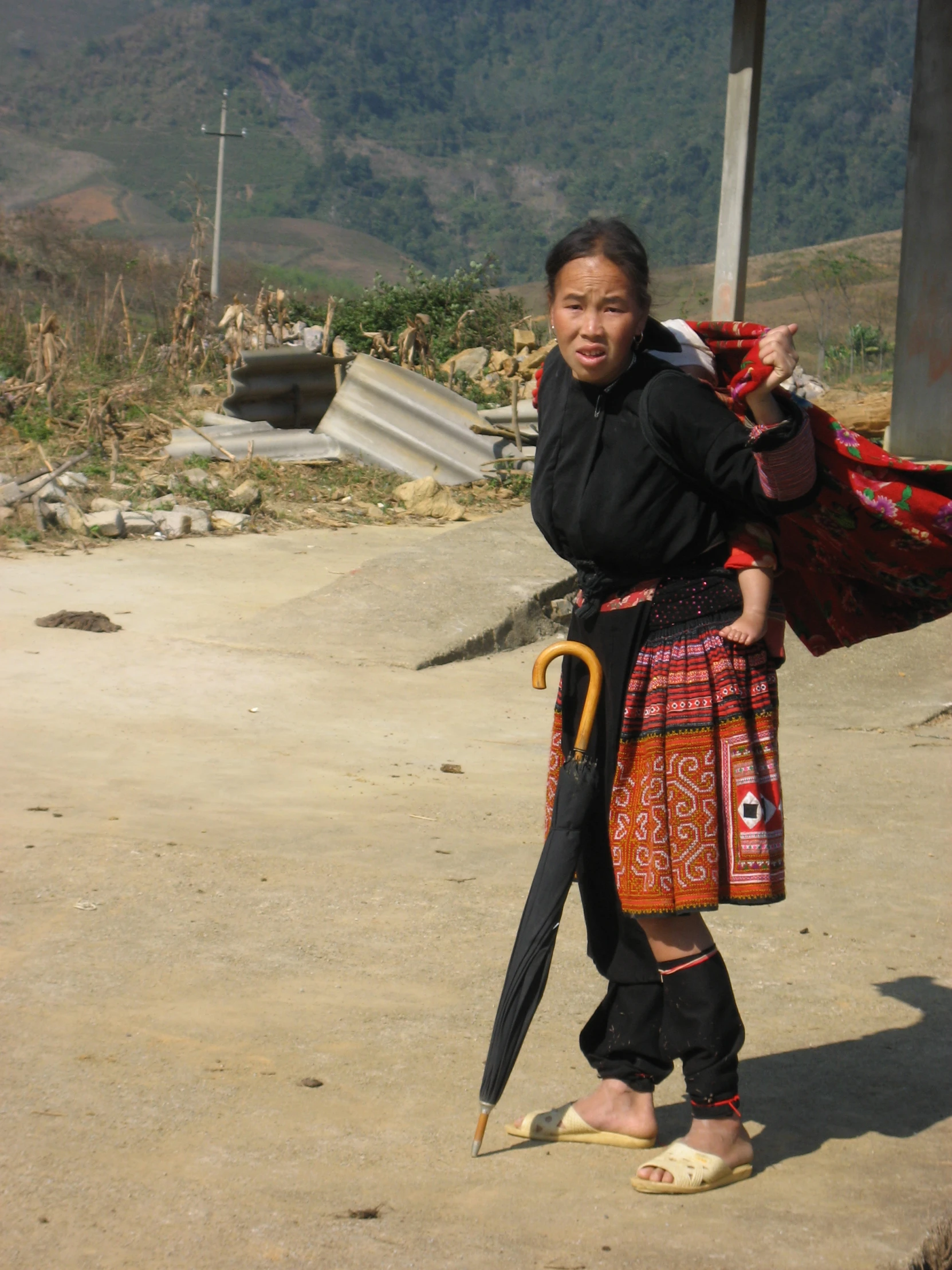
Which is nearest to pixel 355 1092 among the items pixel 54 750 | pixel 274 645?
pixel 54 750

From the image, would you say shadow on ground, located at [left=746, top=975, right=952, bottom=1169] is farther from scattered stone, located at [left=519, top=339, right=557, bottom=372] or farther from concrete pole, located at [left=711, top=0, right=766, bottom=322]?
scattered stone, located at [left=519, top=339, right=557, bottom=372]

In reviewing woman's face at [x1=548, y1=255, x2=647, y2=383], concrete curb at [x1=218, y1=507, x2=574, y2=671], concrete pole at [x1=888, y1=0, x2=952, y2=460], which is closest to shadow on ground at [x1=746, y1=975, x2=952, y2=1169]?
woman's face at [x1=548, y1=255, x2=647, y2=383]

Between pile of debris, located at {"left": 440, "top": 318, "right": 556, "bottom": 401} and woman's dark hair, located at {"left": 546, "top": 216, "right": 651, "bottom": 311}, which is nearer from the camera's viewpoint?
woman's dark hair, located at {"left": 546, "top": 216, "right": 651, "bottom": 311}

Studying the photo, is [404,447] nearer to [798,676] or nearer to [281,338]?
[281,338]

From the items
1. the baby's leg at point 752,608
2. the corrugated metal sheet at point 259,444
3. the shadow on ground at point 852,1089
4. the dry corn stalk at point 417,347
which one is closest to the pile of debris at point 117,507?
the corrugated metal sheet at point 259,444

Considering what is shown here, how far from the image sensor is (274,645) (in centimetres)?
609

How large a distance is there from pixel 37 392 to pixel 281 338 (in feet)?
11.0

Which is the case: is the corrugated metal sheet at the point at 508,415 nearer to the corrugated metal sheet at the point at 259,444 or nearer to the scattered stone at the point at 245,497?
the corrugated metal sheet at the point at 259,444

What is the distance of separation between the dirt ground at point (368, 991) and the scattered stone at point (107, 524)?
2586 millimetres

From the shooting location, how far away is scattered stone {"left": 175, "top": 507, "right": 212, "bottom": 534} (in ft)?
28.2

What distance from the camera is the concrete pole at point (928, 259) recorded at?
7.20 meters

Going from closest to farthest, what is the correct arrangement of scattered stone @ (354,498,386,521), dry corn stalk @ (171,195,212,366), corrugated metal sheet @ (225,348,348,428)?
1. scattered stone @ (354,498,386,521)
2. corrugated metal sheet @ (225,348,348,428)
3. dry corn stalk @ (171,195,212,366)

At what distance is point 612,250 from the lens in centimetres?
220

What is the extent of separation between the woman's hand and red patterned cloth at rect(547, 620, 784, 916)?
1.19 feet
